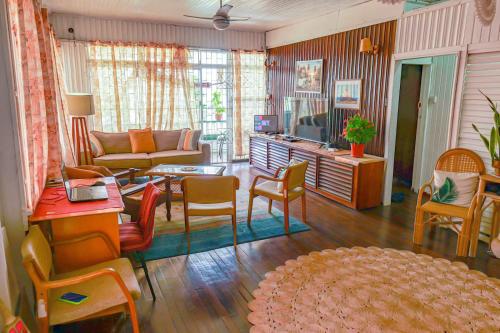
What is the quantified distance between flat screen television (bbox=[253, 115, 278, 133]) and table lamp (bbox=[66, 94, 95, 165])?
10.3 feet

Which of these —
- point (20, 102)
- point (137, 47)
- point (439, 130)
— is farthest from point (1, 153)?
point (439, 130)

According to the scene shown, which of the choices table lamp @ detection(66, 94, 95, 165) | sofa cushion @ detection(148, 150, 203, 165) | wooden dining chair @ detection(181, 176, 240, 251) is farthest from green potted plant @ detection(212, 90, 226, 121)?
wooden dining chair @ detection(181, 176, 240, 251)

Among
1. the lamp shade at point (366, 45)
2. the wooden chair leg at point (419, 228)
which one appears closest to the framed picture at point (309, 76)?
the lamp shade at point (366, 45)

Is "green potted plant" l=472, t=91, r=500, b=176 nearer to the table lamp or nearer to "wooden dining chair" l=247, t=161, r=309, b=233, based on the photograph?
"wooden dining chair" l=247, t=161, r=309, b=233

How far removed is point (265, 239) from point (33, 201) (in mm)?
2242

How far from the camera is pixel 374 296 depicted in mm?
2803

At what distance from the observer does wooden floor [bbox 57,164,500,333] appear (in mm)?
2531

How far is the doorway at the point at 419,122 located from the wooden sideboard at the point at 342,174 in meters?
0.23

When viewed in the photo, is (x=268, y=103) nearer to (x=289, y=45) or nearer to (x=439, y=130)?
(x=289, y=45)

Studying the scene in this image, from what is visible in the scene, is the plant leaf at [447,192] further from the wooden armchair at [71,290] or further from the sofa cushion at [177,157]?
A: the sofa cushion at [177,157]

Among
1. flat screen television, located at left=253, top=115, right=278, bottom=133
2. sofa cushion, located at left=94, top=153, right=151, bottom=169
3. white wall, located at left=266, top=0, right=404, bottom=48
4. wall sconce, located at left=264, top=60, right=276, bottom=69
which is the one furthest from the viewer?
wall sconce, located at left=264, top=60, right=276, bottom=69

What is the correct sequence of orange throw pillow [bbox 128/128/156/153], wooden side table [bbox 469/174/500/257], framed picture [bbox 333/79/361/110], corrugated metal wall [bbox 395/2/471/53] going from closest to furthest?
wooden side table [bbox 469/174/500/257], corrugated metal wall [bbox 395/2/471/53], framed picture [bbox 333/79/361/110], orange throw pillow [bbox 128/128/156/153]

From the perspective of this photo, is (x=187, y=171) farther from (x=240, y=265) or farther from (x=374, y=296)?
(x=374, y=296)

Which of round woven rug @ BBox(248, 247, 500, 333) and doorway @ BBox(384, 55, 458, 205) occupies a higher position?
doorway @ BBox(384, 55, 458, 205)
